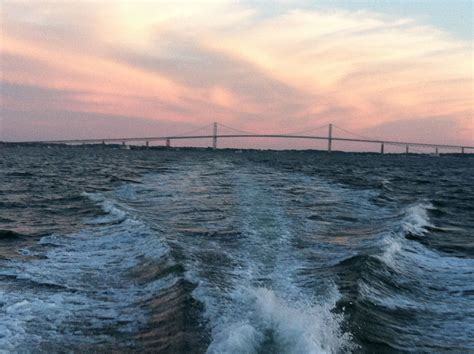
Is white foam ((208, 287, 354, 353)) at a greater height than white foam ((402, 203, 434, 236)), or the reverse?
white foam ((208, 287, 354, 353))

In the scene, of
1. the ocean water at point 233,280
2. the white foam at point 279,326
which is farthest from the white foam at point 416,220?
the white foam at point 279,326

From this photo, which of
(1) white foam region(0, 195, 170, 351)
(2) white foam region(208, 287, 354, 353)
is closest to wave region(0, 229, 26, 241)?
(1) white foam region(0, 195, 170, 351)

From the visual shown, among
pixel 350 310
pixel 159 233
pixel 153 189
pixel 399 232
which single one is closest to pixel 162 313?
pixel 350 310

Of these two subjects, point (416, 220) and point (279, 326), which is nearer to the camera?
point (279, 326)

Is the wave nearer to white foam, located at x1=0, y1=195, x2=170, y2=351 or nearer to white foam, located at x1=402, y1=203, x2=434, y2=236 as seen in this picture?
white foam, located at x1=0, y1=195, x2=170, y2=351

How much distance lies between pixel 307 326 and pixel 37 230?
20.0ft

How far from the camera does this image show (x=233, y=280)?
577 centimetres

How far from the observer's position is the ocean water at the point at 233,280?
4.23 meters

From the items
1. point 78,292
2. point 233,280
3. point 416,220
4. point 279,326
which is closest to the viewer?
point 279,326

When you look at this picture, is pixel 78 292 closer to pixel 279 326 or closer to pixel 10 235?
pixel 279 326

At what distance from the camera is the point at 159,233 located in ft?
27.2

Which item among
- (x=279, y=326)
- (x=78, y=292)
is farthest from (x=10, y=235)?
(x=279, y=326)

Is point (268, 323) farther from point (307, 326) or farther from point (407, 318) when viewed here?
point (407, 318)

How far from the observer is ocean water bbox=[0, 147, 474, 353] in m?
4.23
